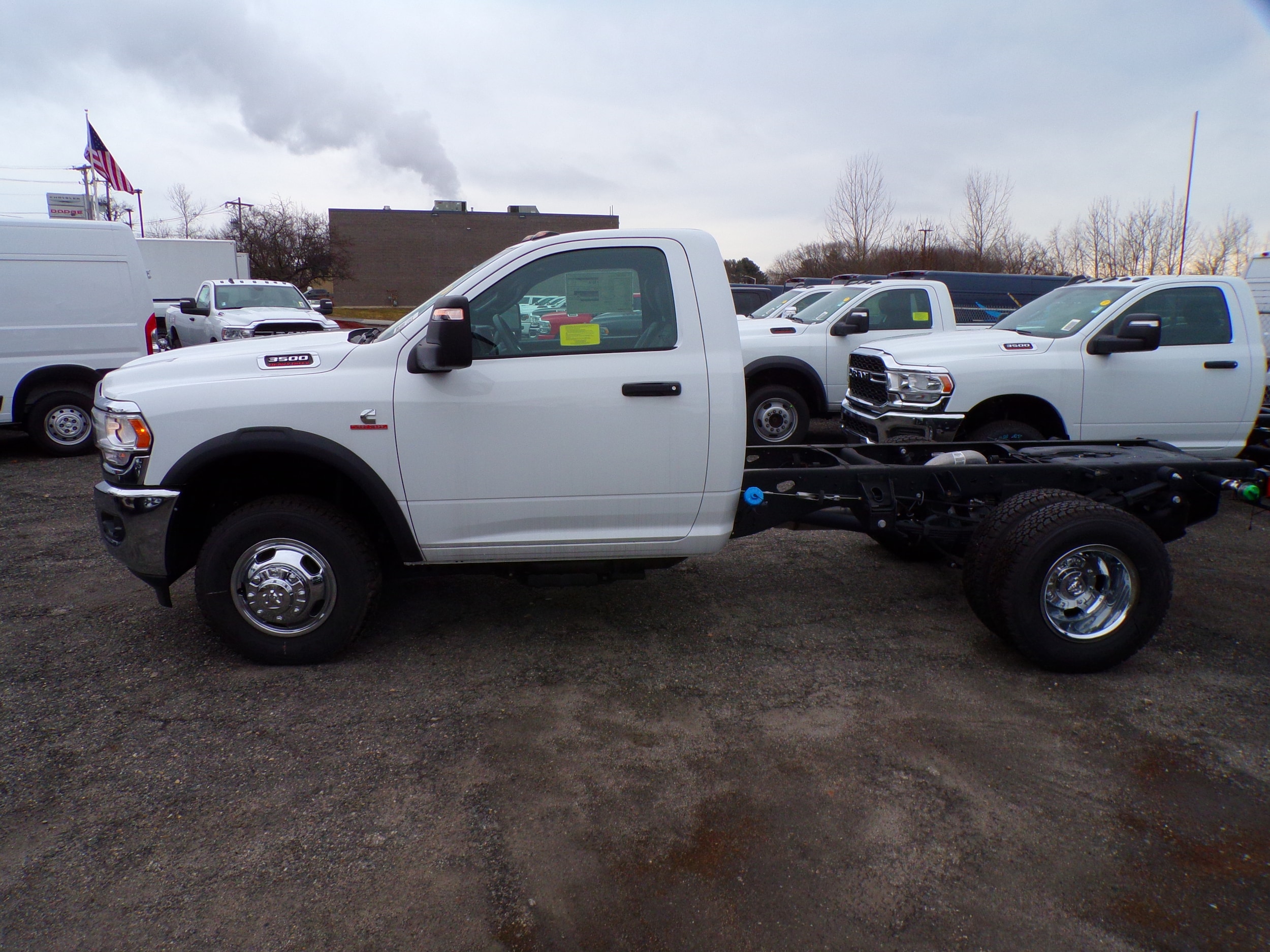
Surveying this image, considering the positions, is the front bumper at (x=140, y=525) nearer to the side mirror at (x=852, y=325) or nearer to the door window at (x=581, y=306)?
the door window at (x=581, y=306)

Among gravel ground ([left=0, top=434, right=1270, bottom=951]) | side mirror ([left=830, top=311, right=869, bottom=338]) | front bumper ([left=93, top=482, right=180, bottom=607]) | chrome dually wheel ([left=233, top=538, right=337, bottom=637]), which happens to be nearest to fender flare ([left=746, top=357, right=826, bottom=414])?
side mirror ([left=830, top=311, right=869, bottom=338])

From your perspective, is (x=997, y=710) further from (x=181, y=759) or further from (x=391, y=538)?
(x=181, y=759)

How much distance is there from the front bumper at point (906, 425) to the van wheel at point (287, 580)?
12.9 feet

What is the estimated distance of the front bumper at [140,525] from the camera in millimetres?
3938

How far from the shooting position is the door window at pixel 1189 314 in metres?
6.90

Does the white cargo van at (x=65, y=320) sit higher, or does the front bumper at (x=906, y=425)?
the white cargo van at (x=65, y=320)

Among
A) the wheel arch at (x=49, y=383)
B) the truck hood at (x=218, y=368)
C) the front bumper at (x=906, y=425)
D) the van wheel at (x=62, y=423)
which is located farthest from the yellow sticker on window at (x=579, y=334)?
the van wheel at (x=62, y=423)

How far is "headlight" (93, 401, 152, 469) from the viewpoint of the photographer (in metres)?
3.89

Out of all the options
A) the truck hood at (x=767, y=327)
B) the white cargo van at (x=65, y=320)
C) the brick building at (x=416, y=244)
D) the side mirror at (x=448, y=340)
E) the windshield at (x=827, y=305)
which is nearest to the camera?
the side mirror at (x=448, y=340)

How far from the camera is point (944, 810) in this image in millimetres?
3076

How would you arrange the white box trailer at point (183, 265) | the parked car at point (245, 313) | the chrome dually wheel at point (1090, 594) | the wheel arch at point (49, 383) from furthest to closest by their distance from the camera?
the white box trailer at point (183, 265), the parked car at point (245, 313), the wheel arch at point (49, 383), the chrome dually wheel at point (1090, 594)

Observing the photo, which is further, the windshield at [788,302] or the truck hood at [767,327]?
the windshield at [788,302]

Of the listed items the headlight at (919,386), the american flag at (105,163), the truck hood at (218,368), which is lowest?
the headlight at (919,386)

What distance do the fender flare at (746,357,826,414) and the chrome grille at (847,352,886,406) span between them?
145 centimetres
